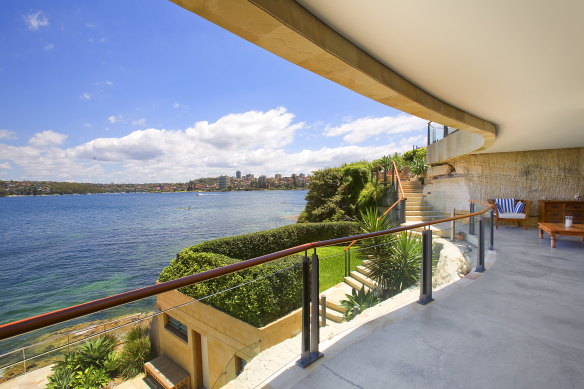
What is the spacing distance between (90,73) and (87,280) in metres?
37.3

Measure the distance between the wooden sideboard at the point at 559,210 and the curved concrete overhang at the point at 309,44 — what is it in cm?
768

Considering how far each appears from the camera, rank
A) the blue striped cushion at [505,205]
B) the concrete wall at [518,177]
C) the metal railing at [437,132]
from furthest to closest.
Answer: the metal railing at [437,132] → the concrete wall at [518,177] → the blue striped cushion at [505,205]

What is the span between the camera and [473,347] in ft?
7.80

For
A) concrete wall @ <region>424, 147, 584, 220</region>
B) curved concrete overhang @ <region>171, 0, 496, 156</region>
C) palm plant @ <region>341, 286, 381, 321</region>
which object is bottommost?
palm plant @ <region>341, 286, 381, 321</region>

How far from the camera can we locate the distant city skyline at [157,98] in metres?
10.1

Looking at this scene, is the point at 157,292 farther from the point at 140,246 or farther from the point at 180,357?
the point at 140,246

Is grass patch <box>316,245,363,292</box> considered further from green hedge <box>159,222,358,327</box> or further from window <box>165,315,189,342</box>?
window <box>165,315,189,342</box>

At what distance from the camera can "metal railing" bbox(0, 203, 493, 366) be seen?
38.8 inches

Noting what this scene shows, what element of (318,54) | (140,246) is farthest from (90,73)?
(318,54)

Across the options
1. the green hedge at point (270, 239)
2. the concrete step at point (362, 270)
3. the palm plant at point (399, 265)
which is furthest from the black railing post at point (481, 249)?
the green hedge at point (270, 239)

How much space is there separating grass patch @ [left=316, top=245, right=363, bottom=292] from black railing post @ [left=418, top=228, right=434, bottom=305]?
713 mm

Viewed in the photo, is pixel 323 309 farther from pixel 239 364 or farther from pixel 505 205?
pixel 505 205

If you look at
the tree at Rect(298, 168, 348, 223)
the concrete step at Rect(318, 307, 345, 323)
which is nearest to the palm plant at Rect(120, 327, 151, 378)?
the concrete step at Rect(318, 307, 345, 323)

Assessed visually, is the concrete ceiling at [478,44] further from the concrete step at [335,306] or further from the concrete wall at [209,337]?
the concrete step at [335,306]
